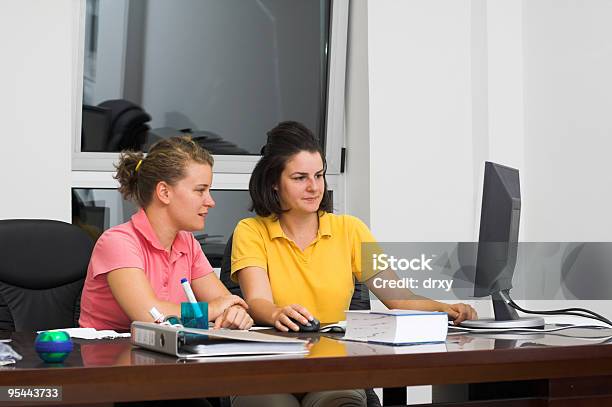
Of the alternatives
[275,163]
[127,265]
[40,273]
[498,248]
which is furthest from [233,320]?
[40,273]

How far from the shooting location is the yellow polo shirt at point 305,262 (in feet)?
9.04

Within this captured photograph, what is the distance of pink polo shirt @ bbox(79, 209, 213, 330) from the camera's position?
8.16 ft

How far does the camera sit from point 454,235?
159 inches

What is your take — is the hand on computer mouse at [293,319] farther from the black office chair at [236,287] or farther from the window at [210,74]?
the window at [210,74]

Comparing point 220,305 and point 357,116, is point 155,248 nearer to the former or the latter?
point 220,305

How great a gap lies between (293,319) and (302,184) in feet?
2.24

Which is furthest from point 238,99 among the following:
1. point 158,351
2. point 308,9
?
point 158,351

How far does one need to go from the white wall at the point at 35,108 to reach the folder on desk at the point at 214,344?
2.03m

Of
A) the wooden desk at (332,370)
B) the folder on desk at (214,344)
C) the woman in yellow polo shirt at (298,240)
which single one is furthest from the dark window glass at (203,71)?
the folder on desk at (214,344)

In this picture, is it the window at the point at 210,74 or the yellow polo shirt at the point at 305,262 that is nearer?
the yellow polo shirt at the point at 305,262

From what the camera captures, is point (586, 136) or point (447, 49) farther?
point (447, 49)

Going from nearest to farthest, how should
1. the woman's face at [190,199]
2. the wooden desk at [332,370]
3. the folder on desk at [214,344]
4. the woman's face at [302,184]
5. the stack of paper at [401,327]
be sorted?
1. the wooden desk at [332,370]
2. the folder on desk at [214,344]
3. the stack of paper at [401,327]
4. the woman's face at [190,199]
5. the woman's face at [302,184]

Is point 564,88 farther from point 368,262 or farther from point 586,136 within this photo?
point 368,262

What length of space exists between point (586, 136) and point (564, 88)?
27cm
